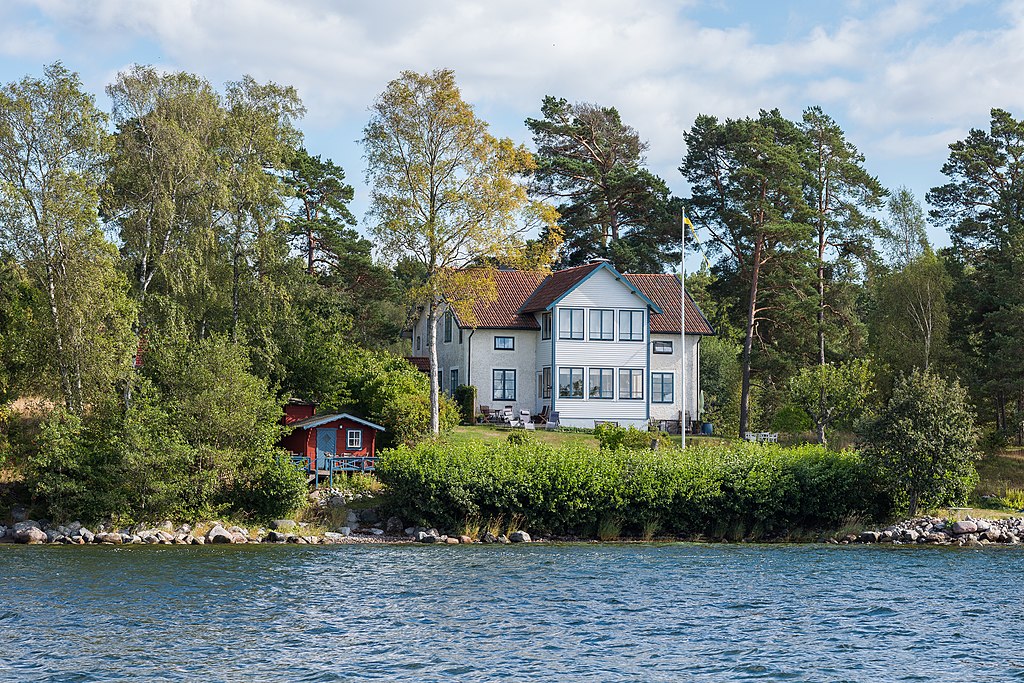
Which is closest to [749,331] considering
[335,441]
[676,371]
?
[676,371]

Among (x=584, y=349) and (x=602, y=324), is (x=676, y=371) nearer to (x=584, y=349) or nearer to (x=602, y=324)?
(x=602, y=324)

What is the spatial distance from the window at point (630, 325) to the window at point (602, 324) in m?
0.38

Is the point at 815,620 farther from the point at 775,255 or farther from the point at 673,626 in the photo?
the point at 775,255

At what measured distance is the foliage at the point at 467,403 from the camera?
171 ft

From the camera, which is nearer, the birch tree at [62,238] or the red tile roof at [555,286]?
the birch tree at [62,238]

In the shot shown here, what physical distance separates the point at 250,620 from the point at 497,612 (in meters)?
4.90

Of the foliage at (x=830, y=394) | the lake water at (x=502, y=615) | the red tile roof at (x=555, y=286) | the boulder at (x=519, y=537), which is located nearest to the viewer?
the lake water at (x=502, y=615)

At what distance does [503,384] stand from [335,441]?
50.6ft

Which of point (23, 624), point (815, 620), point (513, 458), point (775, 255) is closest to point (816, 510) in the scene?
point (513, 458)

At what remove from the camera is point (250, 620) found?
22.1 meters

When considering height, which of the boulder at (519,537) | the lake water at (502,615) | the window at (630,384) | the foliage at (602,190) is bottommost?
the lake water at (502,615)

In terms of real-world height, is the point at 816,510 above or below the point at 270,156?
below

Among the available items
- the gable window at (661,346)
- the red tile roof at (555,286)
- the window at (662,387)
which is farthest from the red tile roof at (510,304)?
the window at (662,387)

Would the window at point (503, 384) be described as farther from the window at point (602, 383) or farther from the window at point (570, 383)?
the window at point (602, 383)
